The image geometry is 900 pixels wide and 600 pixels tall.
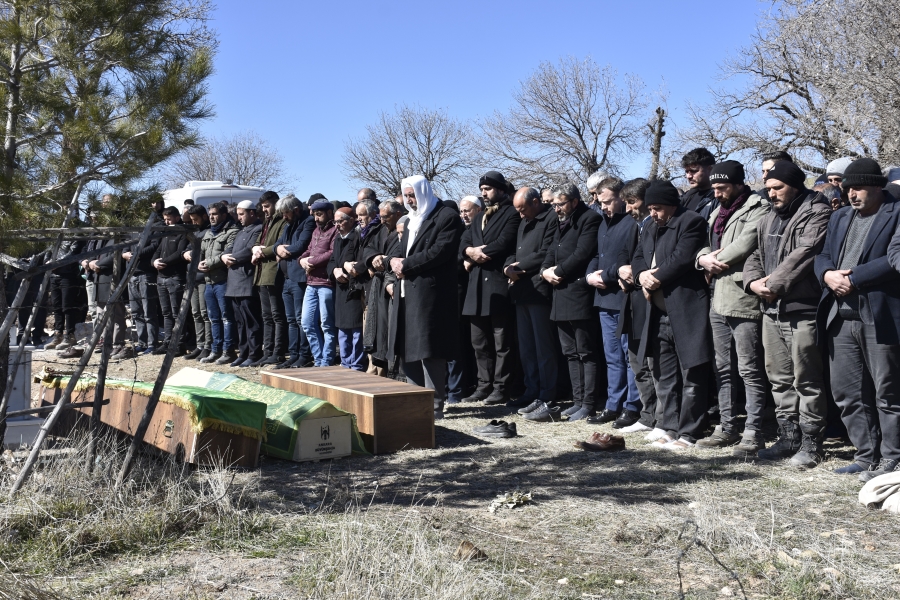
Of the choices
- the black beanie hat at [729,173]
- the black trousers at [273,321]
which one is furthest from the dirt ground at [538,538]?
the black trousers at [273,321]

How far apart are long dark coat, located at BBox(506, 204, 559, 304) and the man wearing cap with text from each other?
2.53 meters

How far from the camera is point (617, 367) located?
8484 mm

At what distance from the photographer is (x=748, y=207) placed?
7066 millimetres

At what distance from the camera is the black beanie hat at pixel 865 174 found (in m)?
6.07

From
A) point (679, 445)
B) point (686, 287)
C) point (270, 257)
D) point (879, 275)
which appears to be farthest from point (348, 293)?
point (879, 275)

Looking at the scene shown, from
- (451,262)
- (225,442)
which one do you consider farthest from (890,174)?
(225,442)

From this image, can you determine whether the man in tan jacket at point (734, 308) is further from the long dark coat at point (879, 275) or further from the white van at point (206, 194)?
the white van at point (206, 194)

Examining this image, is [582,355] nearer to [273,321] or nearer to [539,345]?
[539,345]

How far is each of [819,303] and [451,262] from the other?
3.55 m

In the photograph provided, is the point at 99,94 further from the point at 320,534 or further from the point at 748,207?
the point at 748,207

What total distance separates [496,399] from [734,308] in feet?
11.1

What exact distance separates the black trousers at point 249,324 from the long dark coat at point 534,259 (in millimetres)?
4589

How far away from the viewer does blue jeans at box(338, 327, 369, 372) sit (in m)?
11.0

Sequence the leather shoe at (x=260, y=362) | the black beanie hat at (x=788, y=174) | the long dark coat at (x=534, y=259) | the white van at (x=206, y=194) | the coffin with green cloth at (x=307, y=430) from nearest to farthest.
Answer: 1. the black beanie hat at (x=788, y=174)
2. the coffin with green cloth at (x=307, y=430)
3. the long dark coat at (x=534, y=259)
4. the leather shoe at (x=260, y=362)
5. the white van at (x=206, y=194)
